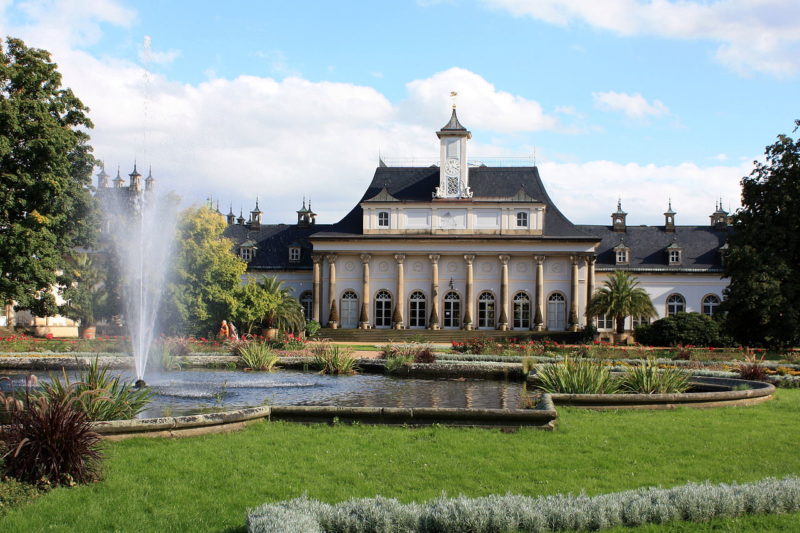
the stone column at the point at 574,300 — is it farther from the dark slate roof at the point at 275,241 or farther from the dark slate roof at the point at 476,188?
the dark slate roof at the point at 275,241

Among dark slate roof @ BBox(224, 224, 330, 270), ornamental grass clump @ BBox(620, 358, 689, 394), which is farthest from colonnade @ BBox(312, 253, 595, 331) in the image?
ornamental grass clump @ BBox(620, 358, 689, 394)

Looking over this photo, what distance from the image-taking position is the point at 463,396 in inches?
612

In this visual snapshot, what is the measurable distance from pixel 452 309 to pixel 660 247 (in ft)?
54.1

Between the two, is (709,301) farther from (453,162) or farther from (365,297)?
(365,297)

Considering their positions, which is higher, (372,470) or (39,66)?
(39,66)

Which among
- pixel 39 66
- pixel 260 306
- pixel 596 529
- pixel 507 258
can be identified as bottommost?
pixel 596 529

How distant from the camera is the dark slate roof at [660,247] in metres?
54.2

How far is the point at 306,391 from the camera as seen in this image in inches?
624

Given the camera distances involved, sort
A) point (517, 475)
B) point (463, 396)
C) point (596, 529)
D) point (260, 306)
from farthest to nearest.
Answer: point (260, 306), point (463, 396), point (517, 475), point (596, 529)

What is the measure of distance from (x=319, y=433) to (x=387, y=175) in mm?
45607

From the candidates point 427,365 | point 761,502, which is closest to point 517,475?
point 761,502

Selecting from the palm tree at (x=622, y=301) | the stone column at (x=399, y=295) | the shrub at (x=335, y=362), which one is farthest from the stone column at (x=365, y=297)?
the shrub at (x=335, y=362)

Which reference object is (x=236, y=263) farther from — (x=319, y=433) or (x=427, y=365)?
(x=319, y=433)

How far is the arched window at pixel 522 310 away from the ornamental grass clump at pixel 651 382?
36508mm
